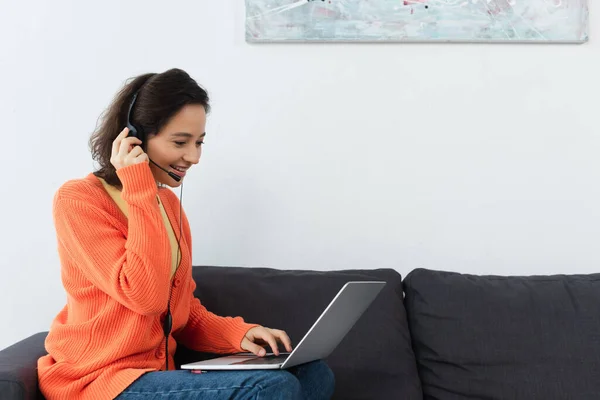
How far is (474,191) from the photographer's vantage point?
224cm

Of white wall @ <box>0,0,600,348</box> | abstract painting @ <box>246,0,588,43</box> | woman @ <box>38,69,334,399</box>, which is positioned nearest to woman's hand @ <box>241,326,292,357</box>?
woman @ <box>38,69,334,399</box>

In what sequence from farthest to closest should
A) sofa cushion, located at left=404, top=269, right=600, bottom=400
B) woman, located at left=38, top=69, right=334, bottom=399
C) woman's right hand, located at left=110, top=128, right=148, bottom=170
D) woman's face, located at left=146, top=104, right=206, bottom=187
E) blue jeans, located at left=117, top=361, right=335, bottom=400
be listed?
sofa cushion, located at left=404, top=269, right=600, bottom=400 < woman's face, located at left=146, top=104, right=206, bottom=187 < woman's right hand, located at left=110, top=128, right=148, bottom=170 < woman, located at left=38, top=69, right=334, bottom=399 < blue jeans, located at left=117, top=361, right=335, bottom=400

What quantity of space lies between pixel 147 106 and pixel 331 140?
29.9 inches

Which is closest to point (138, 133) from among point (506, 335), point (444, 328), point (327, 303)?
point (327, 303)

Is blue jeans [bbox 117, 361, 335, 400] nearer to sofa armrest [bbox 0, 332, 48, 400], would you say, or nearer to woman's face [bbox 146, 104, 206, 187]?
sofa armrest [bbox 0, 332, 48, 400]

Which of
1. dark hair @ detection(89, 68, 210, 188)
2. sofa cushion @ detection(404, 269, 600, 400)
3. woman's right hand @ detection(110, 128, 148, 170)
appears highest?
dark hair @ detection(89, 68, 210, 188)

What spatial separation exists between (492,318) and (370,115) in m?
0.73

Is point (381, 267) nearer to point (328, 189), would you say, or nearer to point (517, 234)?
point (328, 189)

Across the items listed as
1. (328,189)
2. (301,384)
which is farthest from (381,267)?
(301,384)

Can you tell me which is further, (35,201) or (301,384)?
(35,201)

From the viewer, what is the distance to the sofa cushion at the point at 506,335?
1.82 m

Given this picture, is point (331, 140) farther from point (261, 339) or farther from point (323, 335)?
point (323, 335)

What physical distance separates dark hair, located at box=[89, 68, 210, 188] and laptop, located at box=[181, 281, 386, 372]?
A: 50 cm

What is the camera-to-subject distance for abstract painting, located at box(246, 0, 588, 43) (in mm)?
2205
